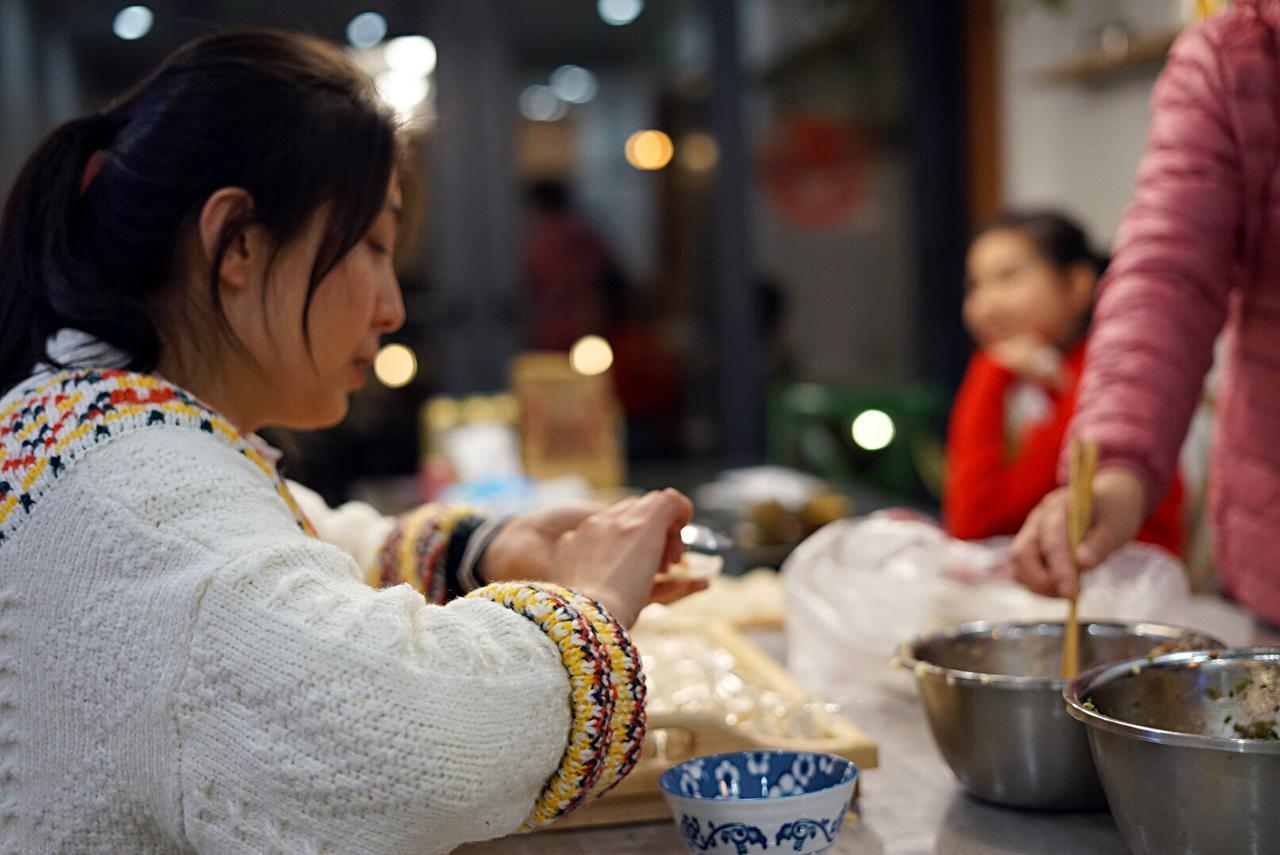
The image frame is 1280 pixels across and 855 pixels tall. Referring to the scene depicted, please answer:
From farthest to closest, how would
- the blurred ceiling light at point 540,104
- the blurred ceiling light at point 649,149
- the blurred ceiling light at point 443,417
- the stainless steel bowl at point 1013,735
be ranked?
the blurred ceiling light at point 649,149 < the blurred ceiling light at point 540,104 < the blurred ceiling light at point 443,417 < the stainless steel bowl at point 1013,735

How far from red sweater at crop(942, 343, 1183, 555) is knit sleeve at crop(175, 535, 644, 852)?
213cm

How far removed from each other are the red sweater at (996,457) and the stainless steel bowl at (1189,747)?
1817mm

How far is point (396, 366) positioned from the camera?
189 inches

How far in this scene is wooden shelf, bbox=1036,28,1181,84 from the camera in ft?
11.8

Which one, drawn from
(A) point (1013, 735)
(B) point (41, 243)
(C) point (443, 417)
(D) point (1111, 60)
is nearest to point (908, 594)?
(A) point (1013, 735)

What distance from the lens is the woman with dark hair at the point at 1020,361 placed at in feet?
9.37

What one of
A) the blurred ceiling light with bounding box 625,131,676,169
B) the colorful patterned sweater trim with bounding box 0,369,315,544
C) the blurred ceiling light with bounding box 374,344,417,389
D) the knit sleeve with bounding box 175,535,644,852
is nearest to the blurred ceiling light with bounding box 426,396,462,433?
the blurred ceiling light with bounding box 374,344,417,389

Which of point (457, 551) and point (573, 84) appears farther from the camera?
point (573, 84)

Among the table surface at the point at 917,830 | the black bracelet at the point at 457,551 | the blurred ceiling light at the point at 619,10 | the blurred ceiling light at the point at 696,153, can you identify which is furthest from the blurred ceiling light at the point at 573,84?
the table surface at the point at 917,830

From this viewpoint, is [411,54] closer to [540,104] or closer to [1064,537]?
[540,104]

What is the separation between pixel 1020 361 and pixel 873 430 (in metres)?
1.75

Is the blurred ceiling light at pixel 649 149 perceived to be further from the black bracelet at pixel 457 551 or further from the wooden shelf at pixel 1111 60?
the black bracelet at pixel 457 551

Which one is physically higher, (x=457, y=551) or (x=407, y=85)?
(x=407, y=85)

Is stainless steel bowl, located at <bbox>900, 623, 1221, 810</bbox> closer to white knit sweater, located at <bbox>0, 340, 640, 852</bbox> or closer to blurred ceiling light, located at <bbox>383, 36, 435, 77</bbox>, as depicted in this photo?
white knit sweater, located at <bbox>0, 340, 640, 852</bbox>
